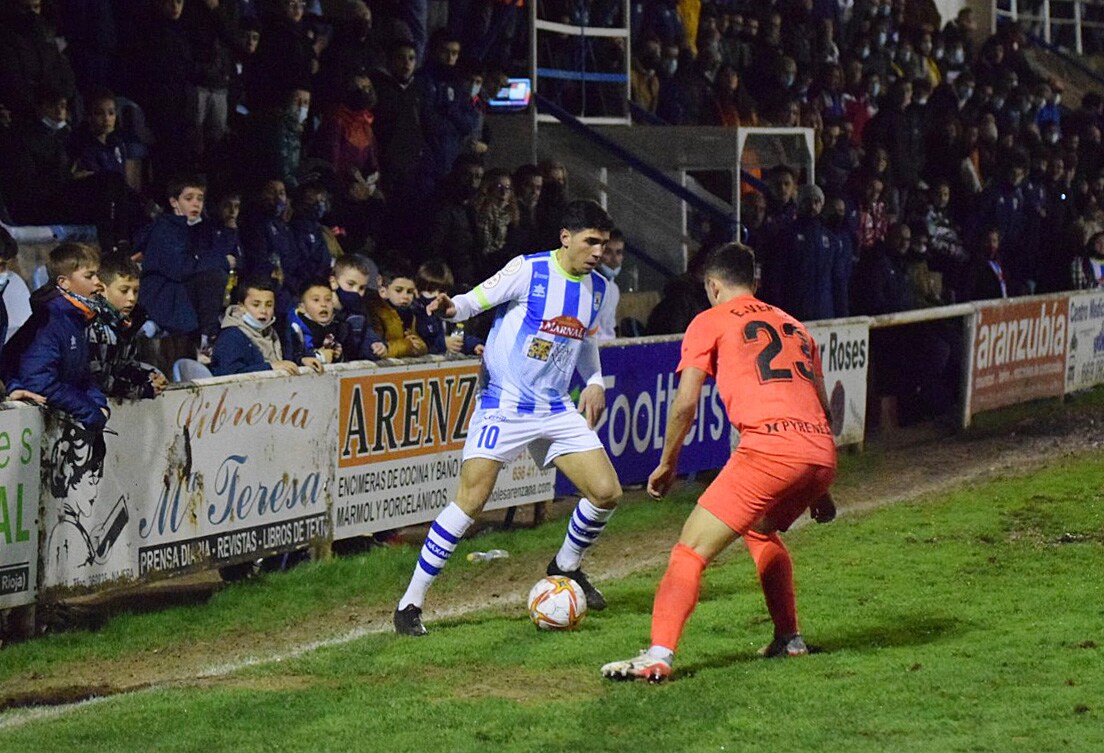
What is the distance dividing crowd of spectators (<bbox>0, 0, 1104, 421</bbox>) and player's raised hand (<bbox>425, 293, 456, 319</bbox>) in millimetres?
1917

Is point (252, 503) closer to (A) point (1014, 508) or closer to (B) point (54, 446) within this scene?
(B) point (54, 446)

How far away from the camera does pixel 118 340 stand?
955 cm

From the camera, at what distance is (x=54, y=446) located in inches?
357

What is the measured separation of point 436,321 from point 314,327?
142cm

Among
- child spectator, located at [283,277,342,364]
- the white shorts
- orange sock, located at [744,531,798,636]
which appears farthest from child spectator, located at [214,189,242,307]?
orange sock, located at [744,531,798,636]

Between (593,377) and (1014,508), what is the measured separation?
4930 millimetres

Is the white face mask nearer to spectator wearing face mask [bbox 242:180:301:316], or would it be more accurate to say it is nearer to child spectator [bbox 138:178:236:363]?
child spectator [bbox 138:178:236:363]

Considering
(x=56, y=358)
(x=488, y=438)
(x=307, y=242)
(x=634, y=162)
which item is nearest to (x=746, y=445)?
(x=488, y=438)

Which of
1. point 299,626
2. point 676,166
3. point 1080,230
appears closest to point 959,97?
point 1080,230

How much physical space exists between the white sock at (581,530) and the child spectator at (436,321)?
2.46m

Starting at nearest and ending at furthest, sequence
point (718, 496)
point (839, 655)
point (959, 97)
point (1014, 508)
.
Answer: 1. point (718, 496)
2. point (839, 655)
3. point (1014, 508)
4. point (959, 97)

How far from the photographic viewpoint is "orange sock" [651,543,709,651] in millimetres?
7582

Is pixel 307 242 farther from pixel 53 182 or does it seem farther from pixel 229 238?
pixel 53 182

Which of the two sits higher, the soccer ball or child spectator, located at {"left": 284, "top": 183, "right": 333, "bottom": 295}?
child spectator, located at {"left": 284, "top": 183, "right": 333, "bottom": 295}
